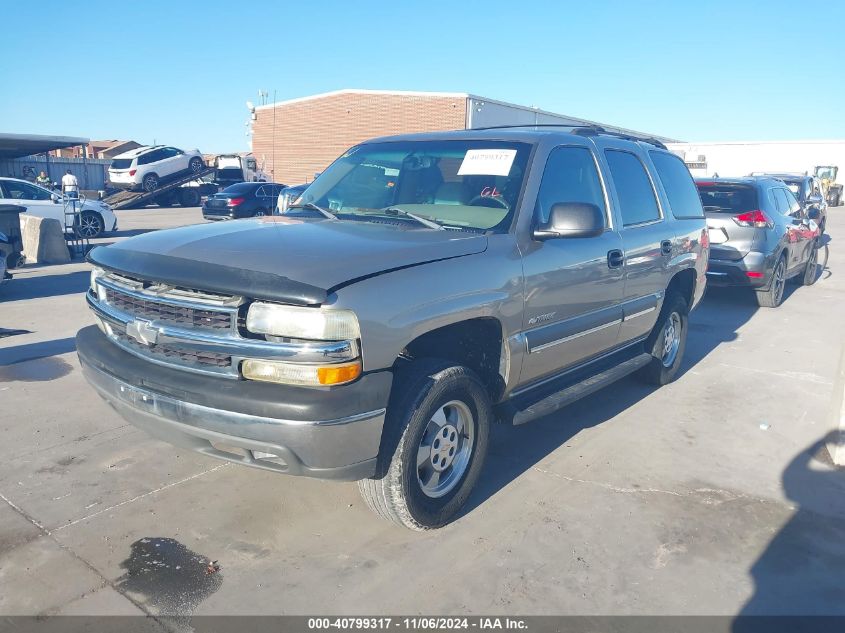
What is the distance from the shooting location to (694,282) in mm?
6312

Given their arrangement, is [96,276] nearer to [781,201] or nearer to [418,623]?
[418,623]

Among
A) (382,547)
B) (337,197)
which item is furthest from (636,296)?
(382,547)

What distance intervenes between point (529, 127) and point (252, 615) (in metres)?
3.71

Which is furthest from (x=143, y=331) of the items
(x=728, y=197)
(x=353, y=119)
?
(x=353, y=119)

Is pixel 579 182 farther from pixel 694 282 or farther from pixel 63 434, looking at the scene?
pixel 63 434

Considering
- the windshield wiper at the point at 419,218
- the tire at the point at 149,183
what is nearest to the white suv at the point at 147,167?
the tire at the point at 149,183

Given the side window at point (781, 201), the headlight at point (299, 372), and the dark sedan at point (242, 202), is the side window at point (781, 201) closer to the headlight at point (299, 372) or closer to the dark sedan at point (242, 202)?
the headlight at point (299, 372)

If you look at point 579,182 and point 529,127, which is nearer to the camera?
point 579,182

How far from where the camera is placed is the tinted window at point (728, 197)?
30.9ft

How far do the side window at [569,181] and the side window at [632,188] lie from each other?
0.29 meters

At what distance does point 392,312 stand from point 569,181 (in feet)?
6.45

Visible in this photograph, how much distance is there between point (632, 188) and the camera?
5.17 m

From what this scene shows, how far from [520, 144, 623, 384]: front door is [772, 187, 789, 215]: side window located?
6556 millimetres

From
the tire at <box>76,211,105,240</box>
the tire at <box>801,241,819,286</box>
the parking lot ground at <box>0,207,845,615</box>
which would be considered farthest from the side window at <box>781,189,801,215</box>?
the tire at <box>76,211,105,240</box>
